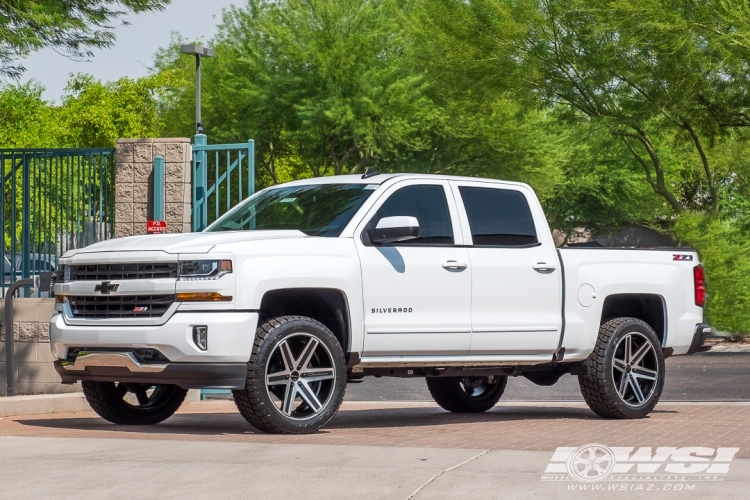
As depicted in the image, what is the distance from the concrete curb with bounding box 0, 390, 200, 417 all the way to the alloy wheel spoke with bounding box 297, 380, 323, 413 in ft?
12.9

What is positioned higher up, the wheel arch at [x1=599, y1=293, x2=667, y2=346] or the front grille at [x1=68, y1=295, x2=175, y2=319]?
the front grille at [x1=68, y1=295, x2=175, y2=319]

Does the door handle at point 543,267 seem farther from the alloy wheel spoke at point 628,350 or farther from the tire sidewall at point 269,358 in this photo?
the tire sidewall at point 269,358

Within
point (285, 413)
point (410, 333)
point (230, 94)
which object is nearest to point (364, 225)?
point (410, 333)

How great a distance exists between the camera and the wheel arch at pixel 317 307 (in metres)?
10.3

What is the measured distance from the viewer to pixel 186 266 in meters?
9.84

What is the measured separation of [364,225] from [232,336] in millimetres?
1561

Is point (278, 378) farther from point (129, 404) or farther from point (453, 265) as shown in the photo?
point (129, 404)

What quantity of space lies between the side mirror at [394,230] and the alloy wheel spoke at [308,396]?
1.26 m

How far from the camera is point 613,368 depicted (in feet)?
40.2

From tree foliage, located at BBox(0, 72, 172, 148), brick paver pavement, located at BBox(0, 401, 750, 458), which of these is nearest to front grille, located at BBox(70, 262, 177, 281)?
brick paver pavement, located at BBox(0, 401, 750, 458)

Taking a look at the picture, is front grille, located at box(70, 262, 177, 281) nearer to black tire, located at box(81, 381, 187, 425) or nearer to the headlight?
the headlight

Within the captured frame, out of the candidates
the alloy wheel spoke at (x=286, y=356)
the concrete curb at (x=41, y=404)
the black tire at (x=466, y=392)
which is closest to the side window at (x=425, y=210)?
the alloy wheel spoke at (x=286, y=356)

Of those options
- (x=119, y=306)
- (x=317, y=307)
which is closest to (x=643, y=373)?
(x=317, y=307)

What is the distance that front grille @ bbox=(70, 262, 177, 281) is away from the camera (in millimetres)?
9914
